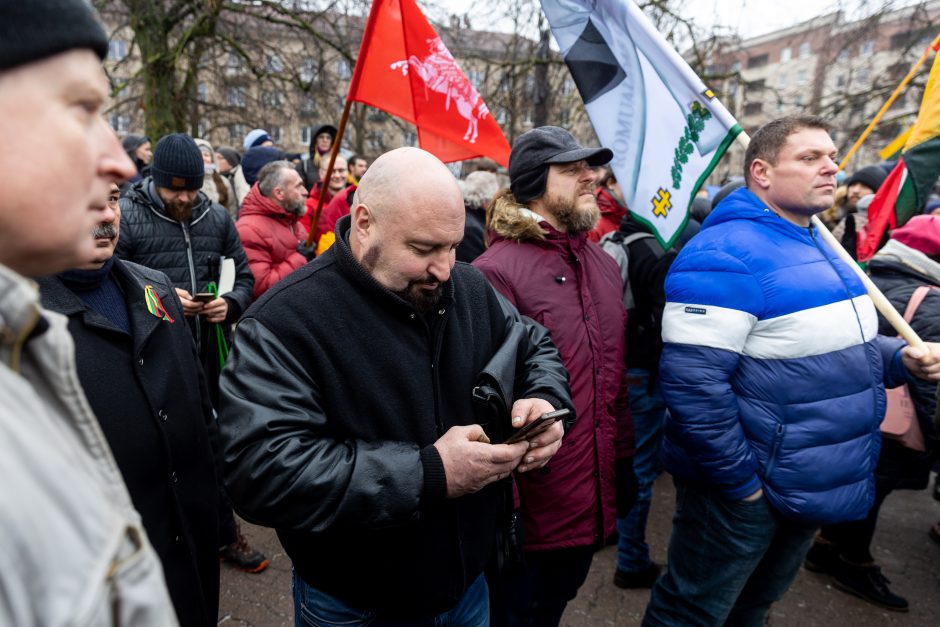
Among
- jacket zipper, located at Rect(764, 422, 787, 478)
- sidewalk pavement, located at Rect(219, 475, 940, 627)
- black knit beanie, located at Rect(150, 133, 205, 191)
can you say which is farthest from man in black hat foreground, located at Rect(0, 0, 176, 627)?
black knit beanie, located at Rect(150, 133, 205, 191)

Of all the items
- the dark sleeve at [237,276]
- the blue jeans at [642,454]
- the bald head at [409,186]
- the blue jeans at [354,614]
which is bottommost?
the blue jeans at [642,454]

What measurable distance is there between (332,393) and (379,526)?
36 cm

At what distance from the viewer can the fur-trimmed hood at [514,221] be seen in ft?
7.89

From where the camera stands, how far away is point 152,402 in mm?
1675

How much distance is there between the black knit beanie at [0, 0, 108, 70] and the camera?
2.13ft

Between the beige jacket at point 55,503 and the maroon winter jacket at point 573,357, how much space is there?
1643 mm

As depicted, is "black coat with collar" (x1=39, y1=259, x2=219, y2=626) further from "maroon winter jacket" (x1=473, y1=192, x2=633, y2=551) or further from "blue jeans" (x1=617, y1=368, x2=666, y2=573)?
"blue jeans" (x1=617, y1=368, x2=666, y2=573)

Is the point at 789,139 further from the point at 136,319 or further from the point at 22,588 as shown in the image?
the point at 22,588

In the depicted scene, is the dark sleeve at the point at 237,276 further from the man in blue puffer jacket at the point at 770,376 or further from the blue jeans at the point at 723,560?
the blue jeans at the point at 723,560

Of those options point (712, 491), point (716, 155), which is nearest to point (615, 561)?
point (712, 491)

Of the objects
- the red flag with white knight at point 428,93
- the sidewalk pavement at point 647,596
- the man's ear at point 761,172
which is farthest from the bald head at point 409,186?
the sidewalk pavement at point 647,596

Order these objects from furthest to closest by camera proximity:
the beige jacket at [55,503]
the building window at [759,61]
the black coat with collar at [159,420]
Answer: the building window at [759,61] < the black coat with collar at [159,420] < the beige jacket at [55,503]

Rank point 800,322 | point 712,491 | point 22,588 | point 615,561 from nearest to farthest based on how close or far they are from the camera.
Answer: point 22,588, point 800,322, point 712,491, point 615,561

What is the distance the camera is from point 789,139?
7.45ft
